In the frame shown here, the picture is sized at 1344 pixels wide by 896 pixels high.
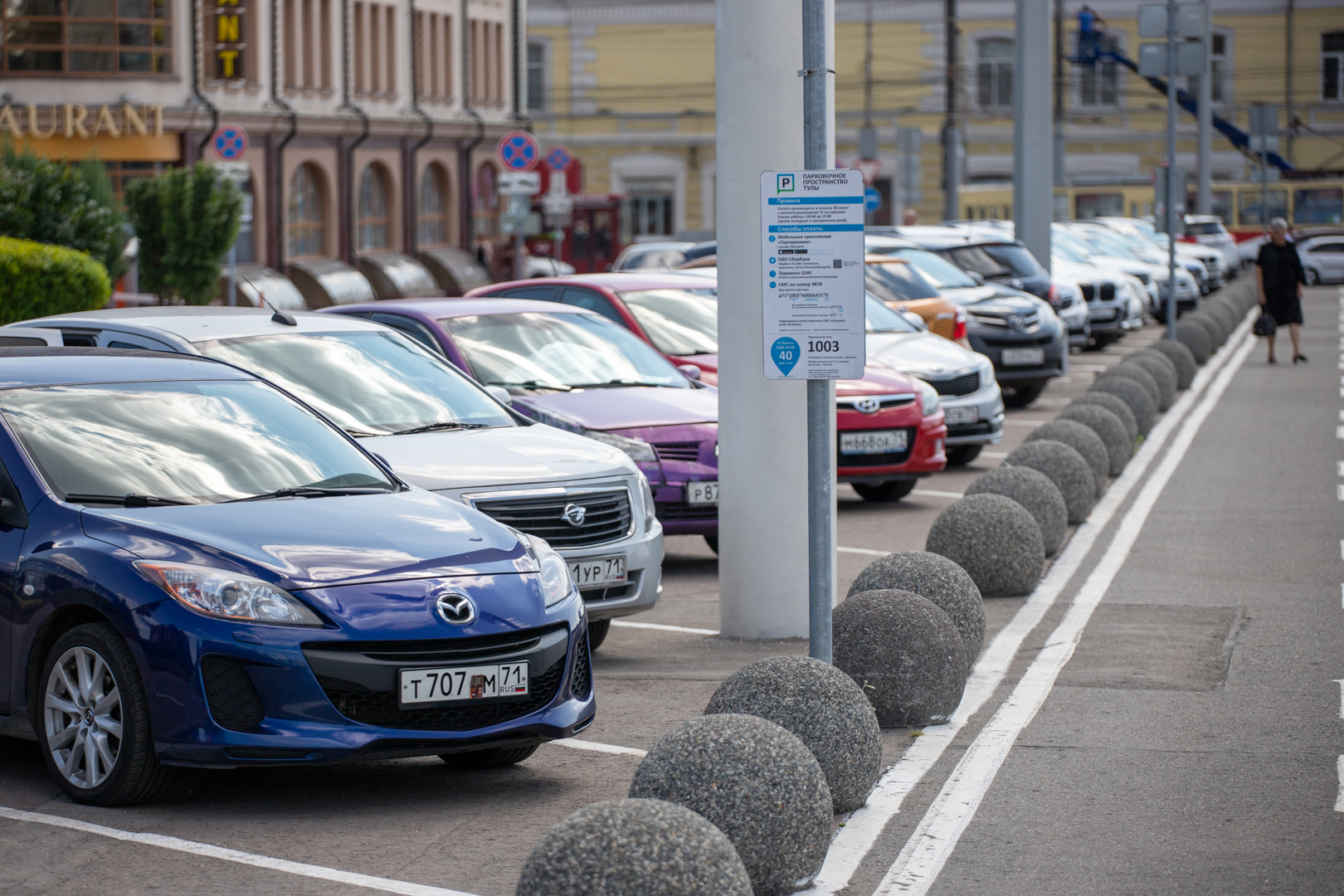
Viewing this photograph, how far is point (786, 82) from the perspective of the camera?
8.93 m

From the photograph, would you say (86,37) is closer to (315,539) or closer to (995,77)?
(315,539)

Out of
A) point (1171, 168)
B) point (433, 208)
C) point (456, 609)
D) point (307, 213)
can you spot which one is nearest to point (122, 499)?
point (456, 609)

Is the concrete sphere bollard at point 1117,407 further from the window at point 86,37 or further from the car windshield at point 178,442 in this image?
the window at point 86,37

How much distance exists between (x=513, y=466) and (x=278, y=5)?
116 ft

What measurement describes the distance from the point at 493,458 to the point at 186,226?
22.3 meters

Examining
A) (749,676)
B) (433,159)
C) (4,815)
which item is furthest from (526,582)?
(433,159)

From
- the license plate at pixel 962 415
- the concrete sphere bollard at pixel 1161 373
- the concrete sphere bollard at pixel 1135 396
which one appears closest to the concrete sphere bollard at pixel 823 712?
the license plate at pixel 962 415

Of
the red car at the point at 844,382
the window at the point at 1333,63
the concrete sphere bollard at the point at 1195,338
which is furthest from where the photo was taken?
the window at the point at 1333,63

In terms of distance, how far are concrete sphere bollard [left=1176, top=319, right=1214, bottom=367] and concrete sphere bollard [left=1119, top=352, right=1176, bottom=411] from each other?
5.02 metres

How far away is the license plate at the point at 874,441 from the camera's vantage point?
13211 mm

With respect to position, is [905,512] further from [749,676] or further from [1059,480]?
[749,676]

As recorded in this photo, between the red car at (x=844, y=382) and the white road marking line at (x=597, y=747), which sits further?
the red car at (x=844, y=382)

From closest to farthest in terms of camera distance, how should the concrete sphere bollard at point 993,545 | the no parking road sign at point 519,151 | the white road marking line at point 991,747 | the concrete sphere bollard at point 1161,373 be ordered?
1. the white road marking line at point 991,747
2. the concrete sphere bollard at point 993,545
3. the concrete sphere bollard at point 1161,373
4. the no parking road sign at point 519,151

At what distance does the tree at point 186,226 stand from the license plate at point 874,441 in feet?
60.1
